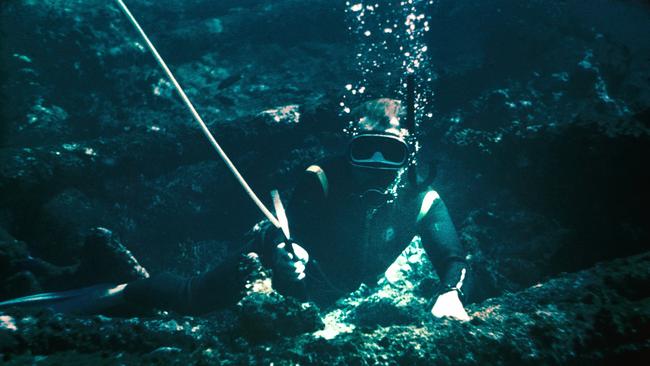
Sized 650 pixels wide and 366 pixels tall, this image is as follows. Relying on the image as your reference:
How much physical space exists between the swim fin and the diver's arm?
2571mm

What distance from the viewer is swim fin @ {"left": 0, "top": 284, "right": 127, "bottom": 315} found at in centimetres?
208

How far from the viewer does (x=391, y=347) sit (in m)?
1.17

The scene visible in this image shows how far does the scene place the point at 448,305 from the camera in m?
2.27

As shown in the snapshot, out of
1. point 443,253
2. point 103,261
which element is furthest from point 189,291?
point 443,253

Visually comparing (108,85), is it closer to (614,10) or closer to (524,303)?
(524,303)

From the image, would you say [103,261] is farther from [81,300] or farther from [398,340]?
[398,340]

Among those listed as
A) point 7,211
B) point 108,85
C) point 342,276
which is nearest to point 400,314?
point 342,276

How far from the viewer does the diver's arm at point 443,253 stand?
231 centimetres

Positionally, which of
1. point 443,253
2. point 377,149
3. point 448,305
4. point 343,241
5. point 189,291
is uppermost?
point 377,149

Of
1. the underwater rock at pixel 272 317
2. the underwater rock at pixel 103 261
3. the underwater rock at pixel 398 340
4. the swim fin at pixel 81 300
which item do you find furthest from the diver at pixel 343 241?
the underwater rock at pixel 398 340

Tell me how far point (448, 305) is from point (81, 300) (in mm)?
2870

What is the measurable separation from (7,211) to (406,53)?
5.59m

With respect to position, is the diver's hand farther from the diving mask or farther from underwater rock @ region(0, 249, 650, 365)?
the diving mask

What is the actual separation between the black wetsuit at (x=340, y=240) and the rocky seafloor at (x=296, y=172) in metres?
0.42
